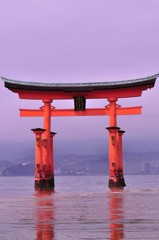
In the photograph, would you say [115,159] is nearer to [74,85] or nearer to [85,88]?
[85,88]

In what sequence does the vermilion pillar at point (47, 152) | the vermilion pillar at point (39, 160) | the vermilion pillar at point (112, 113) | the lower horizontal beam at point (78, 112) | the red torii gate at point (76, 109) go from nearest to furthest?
the vermilion pillar at point (39, 160)
the red torii gate at point (76, 109)
the vermilion pillar at point (47, 152)
the vermilion pillar at point (112, 113)
the lower horizontal beam at point (78, 112)

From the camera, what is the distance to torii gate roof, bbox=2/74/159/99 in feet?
95.1

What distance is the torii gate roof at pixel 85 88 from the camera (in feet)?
95.1

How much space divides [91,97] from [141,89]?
3107 millimetres

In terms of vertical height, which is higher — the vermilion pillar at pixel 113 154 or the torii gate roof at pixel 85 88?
the torii gate roof at pixel 85 88

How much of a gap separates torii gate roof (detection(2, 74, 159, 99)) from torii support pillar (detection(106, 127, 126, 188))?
2.52m

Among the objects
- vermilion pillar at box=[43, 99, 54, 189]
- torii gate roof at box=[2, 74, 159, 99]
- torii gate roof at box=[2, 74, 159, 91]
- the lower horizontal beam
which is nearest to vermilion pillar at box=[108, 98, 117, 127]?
torii gate roof at box=[2, 74, 159, 99]

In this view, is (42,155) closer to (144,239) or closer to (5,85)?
(5,85)

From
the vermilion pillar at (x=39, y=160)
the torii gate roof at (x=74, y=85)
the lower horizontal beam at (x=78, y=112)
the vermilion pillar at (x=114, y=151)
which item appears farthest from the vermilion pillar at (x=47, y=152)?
the vermilion pillar at (x=114, y=151)

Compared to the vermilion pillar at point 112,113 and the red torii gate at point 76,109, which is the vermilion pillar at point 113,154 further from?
the vermilion pillar at point 112,113

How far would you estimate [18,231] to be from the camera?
6.78m

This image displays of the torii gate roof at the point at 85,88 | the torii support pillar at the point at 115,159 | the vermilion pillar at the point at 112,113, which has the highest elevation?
the torii gate roof at the point at 85,88

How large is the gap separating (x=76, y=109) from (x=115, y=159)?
399cm

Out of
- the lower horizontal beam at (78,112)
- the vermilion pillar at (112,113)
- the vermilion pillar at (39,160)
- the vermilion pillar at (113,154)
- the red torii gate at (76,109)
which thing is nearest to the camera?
the vermilion pillar at (39,160)
